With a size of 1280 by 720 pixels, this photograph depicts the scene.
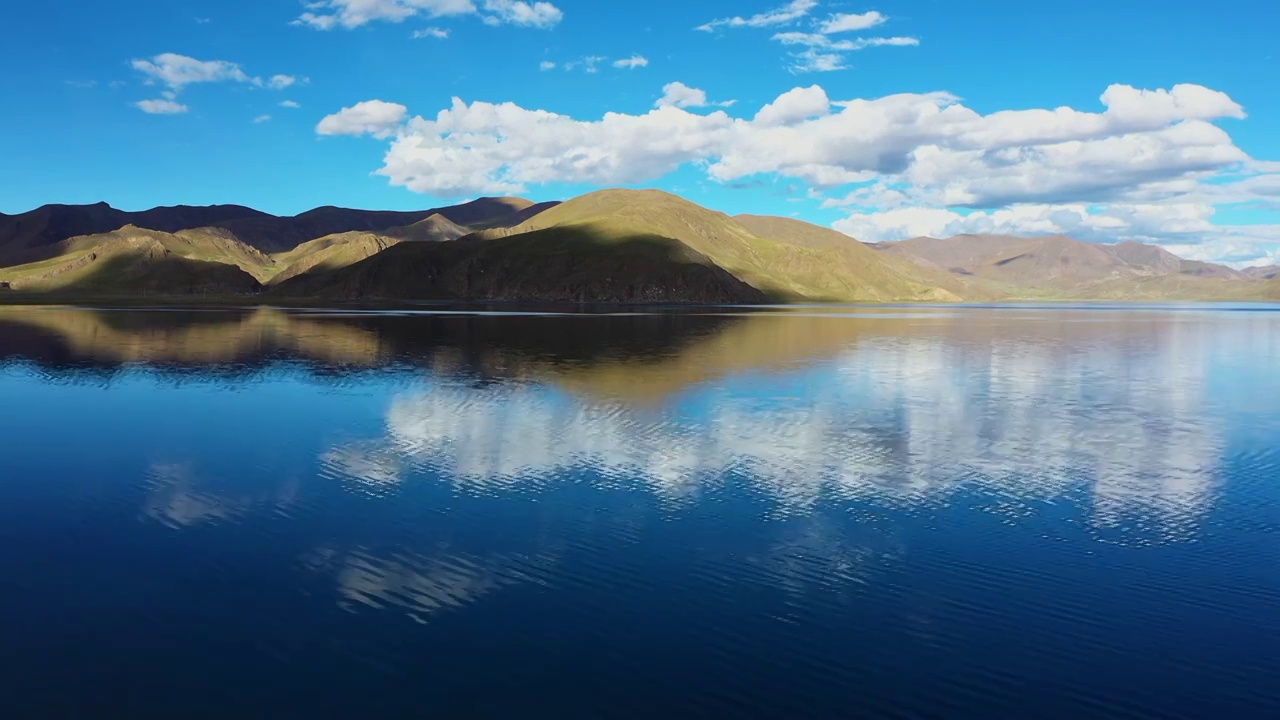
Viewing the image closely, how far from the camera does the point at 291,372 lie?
208ft

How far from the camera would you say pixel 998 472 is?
31.1 metres

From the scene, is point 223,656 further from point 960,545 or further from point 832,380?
point 832,380

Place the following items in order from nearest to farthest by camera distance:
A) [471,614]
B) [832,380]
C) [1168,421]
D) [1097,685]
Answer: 1. [1097,685]
2. [471,614]
3. [1168,421]
4. [832,380]

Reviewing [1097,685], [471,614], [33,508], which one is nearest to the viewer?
[1097,685]

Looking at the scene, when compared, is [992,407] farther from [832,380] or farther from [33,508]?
[33,508]

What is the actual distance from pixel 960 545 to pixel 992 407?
29082 millimetres

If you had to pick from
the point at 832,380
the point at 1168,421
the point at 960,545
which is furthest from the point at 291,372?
the point at 1168,421

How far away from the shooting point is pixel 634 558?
20781 millimetres

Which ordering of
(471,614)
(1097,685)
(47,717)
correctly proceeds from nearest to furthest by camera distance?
(47,717) → (1097,685) → (471,614)

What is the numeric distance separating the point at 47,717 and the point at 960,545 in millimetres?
20528

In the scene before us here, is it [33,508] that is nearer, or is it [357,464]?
[33,508]

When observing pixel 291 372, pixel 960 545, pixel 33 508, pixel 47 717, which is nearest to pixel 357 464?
pixel 33 508

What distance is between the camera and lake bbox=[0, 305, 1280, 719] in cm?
1438

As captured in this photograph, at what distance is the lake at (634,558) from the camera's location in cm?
1438
